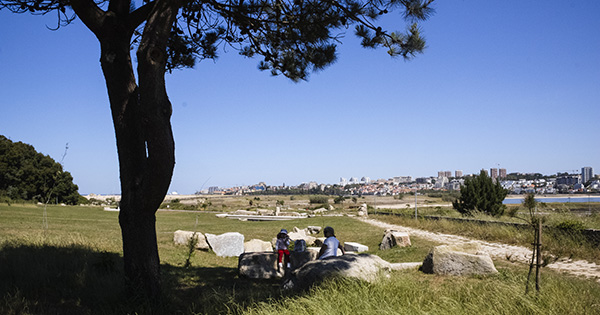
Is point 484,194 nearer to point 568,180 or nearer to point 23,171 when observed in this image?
point 23,171

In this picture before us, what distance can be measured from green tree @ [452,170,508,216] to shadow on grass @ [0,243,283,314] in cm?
2213

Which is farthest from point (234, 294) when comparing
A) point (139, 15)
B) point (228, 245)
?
point (228, 245)

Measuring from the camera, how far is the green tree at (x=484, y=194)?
2559 cm

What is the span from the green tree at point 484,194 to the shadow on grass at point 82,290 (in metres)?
22.1

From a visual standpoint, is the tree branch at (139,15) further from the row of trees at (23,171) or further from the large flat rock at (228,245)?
the row of trees at (23,171)

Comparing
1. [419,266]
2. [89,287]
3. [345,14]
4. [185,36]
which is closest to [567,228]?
[419,266]

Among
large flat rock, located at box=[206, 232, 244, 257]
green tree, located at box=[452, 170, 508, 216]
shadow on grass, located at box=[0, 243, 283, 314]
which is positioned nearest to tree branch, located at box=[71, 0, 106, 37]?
shadow on grass, located at box=[0, 243, 283, 314]

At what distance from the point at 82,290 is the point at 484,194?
82.7 ft

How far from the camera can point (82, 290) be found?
5.74m

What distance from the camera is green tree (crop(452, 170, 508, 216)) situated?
1008 inches

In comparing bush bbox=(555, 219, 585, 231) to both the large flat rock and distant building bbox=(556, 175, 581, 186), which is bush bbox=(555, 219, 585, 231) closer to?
the large flat rock

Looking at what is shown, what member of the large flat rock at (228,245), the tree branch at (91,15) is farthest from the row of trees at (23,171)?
the tree branch at (91,15)

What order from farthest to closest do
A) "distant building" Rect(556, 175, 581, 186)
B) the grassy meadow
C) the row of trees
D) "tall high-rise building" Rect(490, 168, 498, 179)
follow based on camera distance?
"distant building" Rect(556, 175, 581, 186) < the row of trees < "tall high-rise building" Rect(490, 168, 498, 179) < the grassy meadow

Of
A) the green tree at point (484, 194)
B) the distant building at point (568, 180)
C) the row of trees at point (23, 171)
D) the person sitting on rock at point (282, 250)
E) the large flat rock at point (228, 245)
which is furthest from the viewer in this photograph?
the distant building at point (568, 180)
